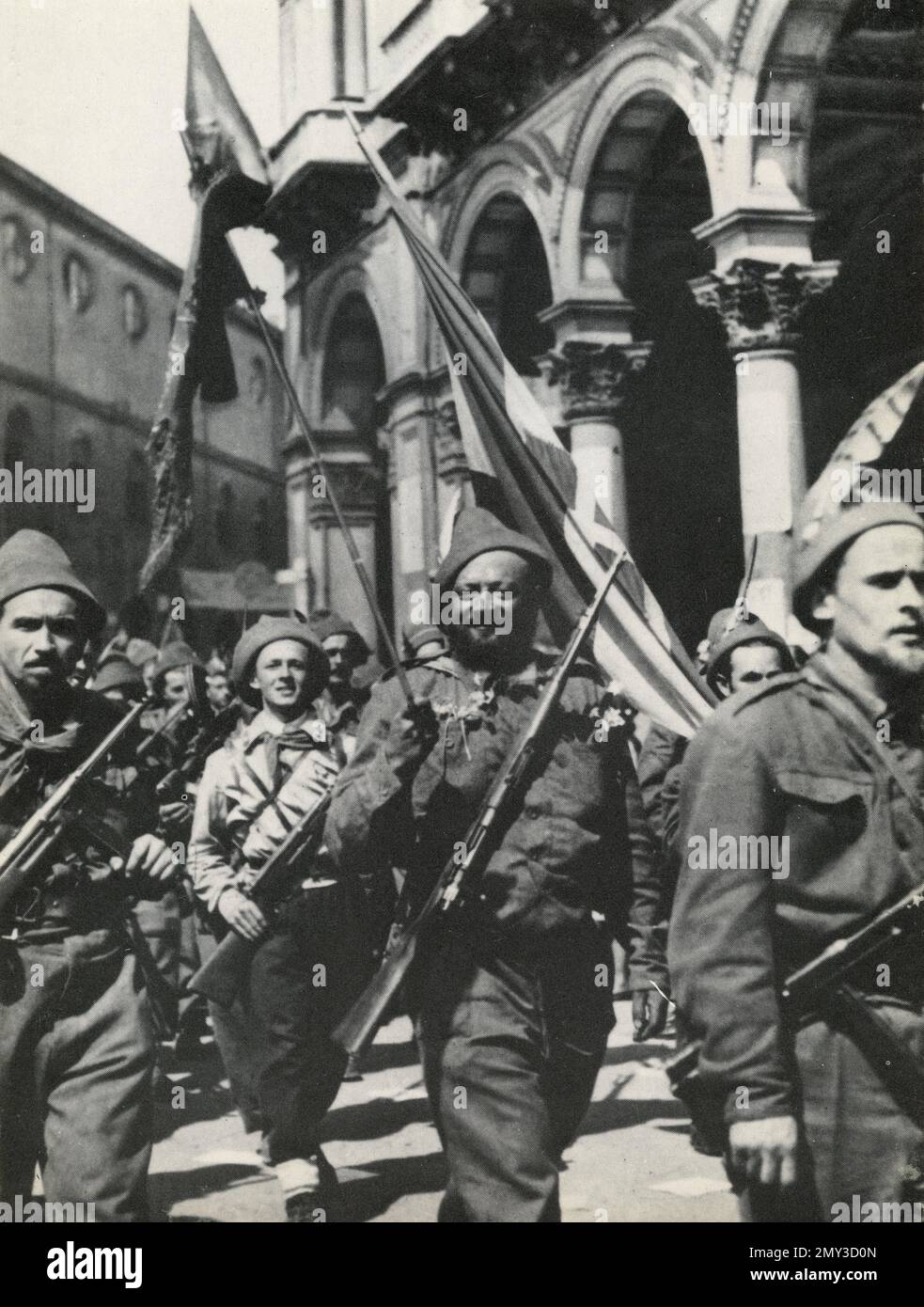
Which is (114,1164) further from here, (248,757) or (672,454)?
(672,454)

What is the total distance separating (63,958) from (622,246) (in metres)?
9.67

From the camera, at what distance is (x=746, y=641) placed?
6352 mm

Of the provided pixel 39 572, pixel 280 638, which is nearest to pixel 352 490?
pixel 280 638

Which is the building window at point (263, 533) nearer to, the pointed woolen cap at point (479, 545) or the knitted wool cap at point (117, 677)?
the knitted wool cap at point (117, 677)

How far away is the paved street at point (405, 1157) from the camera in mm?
5570

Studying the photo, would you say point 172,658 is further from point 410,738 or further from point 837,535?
point 837,535

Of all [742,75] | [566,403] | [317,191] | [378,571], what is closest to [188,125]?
[742,75]

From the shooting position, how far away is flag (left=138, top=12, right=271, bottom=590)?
639 centimetres

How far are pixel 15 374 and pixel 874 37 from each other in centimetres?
1338

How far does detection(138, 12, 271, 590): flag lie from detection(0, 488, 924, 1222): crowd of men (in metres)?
0.76

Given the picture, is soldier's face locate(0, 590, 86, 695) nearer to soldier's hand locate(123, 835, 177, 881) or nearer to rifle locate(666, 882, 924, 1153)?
soldier's hand locate(123, 835, 177, 881)

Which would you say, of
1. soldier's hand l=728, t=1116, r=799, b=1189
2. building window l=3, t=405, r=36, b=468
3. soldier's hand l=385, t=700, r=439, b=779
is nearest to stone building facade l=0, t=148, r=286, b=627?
building window l=3, t=405, r=36, b=468

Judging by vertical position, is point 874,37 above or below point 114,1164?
above

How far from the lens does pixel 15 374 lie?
72.2 feet
